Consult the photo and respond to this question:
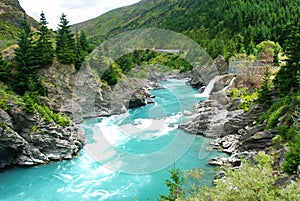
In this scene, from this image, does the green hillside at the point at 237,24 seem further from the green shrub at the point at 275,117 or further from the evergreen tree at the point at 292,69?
the green shrub at the point at 275,117

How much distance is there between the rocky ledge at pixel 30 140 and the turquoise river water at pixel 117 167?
0.83m

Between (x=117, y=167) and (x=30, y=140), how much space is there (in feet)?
25.9

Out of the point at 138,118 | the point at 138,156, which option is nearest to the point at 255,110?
the point at 138,156

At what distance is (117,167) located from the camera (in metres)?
23.5

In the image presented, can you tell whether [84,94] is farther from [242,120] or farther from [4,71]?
[242,120]

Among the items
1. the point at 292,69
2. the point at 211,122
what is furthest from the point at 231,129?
the point at 292,69

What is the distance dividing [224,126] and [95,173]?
1391 centimetres

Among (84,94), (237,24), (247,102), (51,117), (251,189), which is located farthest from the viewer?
(237,24)

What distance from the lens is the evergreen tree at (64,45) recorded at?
3466 cm

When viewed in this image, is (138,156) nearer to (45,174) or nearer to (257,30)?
(45,174)

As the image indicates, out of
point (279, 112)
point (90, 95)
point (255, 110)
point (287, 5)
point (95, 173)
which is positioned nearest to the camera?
point (279, 112)

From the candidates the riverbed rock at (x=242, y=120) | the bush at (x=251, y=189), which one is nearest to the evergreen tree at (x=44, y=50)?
the riverbed rock at (x=242, y=120)

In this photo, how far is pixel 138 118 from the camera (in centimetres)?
3775

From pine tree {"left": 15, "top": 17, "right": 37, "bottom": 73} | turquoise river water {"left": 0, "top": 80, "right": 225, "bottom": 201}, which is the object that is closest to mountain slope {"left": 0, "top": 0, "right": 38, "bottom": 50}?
pine tree {"left": 15, "top": 17, "right": 37, "bottom": 73}
